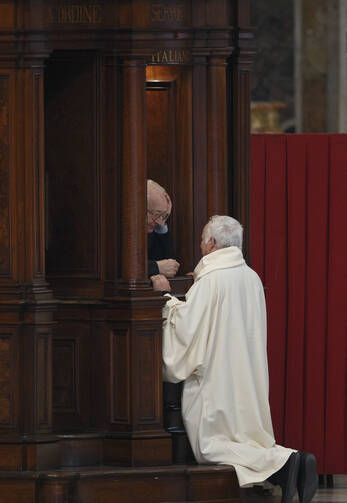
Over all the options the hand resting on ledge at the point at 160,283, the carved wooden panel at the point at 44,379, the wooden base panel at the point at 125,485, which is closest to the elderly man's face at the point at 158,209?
the hand resting on ledge at the point at 160,283

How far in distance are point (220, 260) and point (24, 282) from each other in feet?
3.93

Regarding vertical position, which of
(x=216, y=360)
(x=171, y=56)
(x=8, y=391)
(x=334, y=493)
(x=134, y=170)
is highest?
(x=171, y=56)

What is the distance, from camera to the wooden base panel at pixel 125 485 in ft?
28.1

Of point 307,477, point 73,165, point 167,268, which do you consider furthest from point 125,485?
point 73,165

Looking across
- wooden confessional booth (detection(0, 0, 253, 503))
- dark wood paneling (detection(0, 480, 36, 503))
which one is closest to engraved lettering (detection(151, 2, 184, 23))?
wooden confessional booth (detection(0, 0, 253, 503))

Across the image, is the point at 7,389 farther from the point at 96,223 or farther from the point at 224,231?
the point at 224,231

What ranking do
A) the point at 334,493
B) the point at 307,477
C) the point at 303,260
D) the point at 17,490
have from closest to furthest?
the point at 17,490 < the point at 307,477 < the point at 334,493 < the point at 303,260

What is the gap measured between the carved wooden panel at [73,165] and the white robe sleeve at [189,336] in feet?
2.04

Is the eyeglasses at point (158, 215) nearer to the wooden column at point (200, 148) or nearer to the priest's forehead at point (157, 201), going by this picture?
the priest's forehead at point (157, 201)

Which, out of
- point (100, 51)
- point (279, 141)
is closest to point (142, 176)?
point (100, 51)

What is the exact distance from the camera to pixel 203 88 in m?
9.40

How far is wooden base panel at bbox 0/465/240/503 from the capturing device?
8.55 m

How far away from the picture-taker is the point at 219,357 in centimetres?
890

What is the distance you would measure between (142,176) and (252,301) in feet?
3.36
